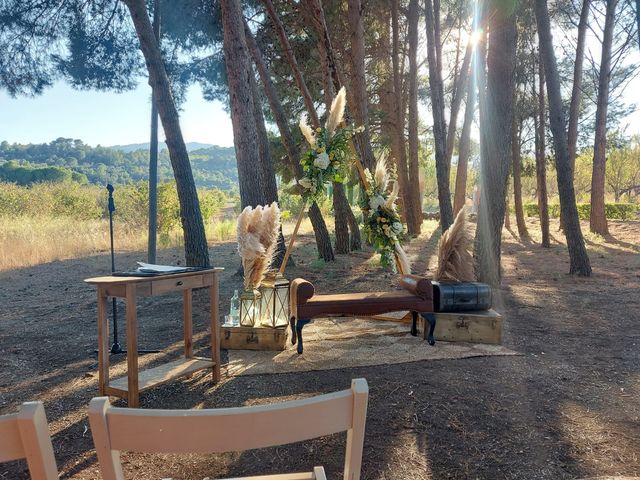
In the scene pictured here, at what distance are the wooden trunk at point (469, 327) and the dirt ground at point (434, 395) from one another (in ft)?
0.76

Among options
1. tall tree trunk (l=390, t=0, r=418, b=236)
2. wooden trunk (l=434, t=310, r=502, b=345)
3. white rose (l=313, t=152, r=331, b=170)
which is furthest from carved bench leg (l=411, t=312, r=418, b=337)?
tall tree trunk (l=390, t=0, r=418, b=236)

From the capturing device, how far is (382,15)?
13.0 m

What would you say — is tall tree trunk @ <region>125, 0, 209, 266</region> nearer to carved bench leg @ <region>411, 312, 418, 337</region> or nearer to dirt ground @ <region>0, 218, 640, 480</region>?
dirt ground @ <region>0, 218, 640, 480</region>

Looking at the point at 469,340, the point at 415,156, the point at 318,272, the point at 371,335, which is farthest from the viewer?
the point at 415,156

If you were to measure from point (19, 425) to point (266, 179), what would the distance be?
780cm

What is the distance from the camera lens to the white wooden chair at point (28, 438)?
883 mm

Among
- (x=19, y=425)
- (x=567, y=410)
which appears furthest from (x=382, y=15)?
(x=19, y=425)

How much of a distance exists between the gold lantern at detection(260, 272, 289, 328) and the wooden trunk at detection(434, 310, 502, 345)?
1384mm

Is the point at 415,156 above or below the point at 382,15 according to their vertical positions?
below

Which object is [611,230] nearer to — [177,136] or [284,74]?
[284,74]

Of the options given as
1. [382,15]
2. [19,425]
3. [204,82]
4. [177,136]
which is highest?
[382,15]

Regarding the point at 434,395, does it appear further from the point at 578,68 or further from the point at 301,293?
the point at 578,68

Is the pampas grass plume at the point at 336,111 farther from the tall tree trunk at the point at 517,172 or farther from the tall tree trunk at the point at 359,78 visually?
the tall tree trunk at the point at 517,172

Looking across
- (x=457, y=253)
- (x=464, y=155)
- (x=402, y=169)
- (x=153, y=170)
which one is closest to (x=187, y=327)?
(x=457, y=253)
